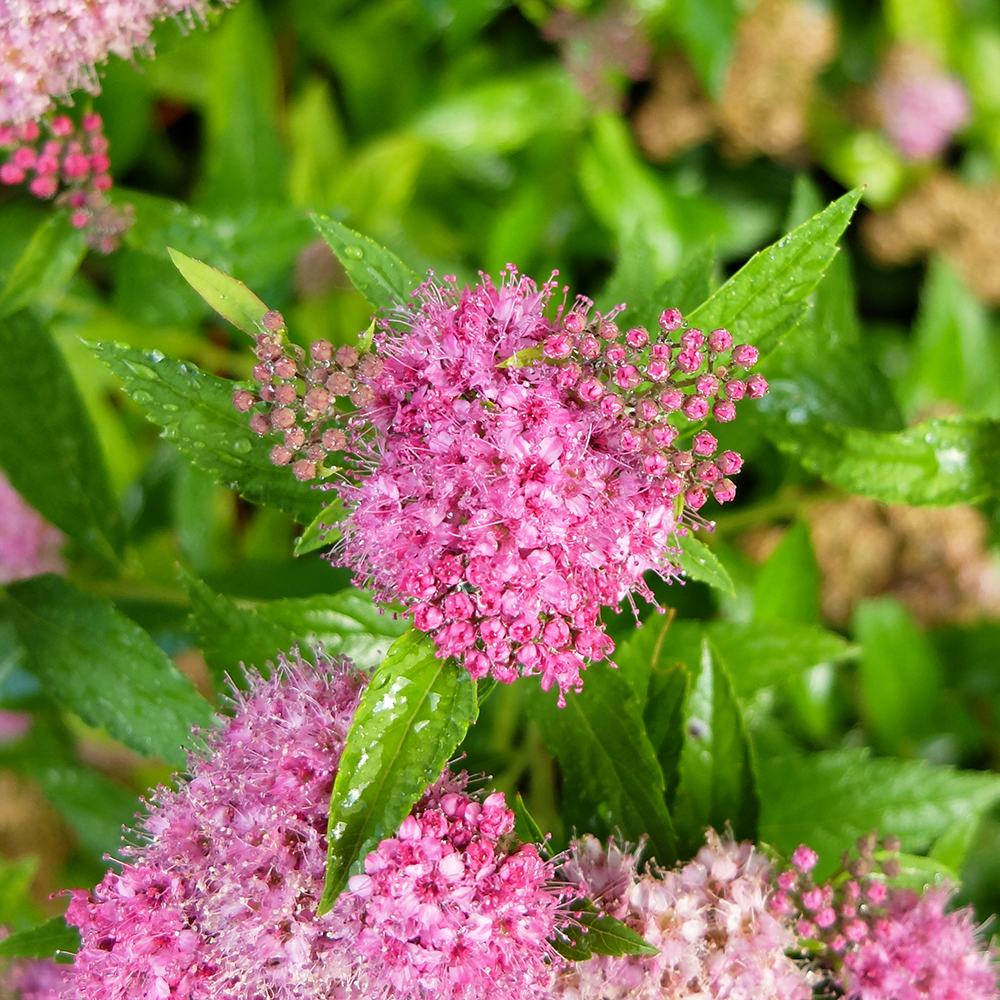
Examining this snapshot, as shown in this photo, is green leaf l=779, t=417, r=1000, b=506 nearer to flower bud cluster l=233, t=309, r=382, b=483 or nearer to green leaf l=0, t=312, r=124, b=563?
flower bud cluster l=233, t=309, r=382, b=483

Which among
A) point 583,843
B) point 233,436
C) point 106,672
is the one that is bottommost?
point 583,843

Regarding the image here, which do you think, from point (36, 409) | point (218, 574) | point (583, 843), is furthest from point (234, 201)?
point (583, 843)

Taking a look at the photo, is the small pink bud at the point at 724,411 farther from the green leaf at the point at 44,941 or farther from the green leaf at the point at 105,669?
the green leaf at the point at 44,941

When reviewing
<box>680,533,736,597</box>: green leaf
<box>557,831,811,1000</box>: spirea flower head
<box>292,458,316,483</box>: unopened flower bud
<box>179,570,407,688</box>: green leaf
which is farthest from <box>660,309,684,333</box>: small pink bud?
<box>557,831,811,1000</box>: spirea flower head

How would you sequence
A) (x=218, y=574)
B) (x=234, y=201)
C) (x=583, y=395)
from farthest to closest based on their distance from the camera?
(x=234, y=201)
(x=218, y=574)
(x=583, y=395)

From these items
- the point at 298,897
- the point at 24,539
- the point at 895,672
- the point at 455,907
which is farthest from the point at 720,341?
the point at 24,539

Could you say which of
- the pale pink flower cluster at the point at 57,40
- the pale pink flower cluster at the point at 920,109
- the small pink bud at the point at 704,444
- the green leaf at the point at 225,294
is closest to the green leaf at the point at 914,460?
the small pink bud at the point at 704,444

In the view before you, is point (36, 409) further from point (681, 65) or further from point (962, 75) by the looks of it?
point (962, 75)

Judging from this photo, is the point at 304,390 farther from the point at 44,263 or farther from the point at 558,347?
the point at 44,263
